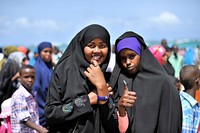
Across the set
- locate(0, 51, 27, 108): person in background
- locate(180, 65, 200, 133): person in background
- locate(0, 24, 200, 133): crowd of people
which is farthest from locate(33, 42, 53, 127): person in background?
locate(0, 24, 200, 133): crowd of people

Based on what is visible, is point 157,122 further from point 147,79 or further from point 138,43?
point 138,43

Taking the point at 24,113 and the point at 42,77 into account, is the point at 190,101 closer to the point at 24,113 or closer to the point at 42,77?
the point at 24,113

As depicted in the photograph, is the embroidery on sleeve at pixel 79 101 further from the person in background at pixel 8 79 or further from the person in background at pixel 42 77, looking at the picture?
the person in background at pixel 8 79

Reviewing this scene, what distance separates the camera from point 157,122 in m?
2.82

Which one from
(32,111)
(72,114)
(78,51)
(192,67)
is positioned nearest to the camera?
(72,114)

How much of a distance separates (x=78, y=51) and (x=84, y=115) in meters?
0.50

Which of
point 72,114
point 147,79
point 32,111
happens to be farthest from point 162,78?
point 32,111

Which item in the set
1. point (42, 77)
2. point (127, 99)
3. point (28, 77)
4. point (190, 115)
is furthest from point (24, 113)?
point (42, 77)

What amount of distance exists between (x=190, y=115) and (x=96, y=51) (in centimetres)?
117

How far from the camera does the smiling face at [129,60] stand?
2.77 meters

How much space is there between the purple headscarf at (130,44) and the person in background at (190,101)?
78 centimetres

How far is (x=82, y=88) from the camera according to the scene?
8.57 ft

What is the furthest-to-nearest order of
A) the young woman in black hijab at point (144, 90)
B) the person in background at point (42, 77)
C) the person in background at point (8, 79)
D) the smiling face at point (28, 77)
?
the person in background at point (8, 79) → the person in background at point (42, 77) → the smiling face at point (28, 77) → the young woman in black hijab at point (144, 90)

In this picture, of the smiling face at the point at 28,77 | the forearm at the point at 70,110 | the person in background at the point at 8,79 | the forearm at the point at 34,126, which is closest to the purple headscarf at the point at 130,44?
A: the forearm at the point at 70,110
